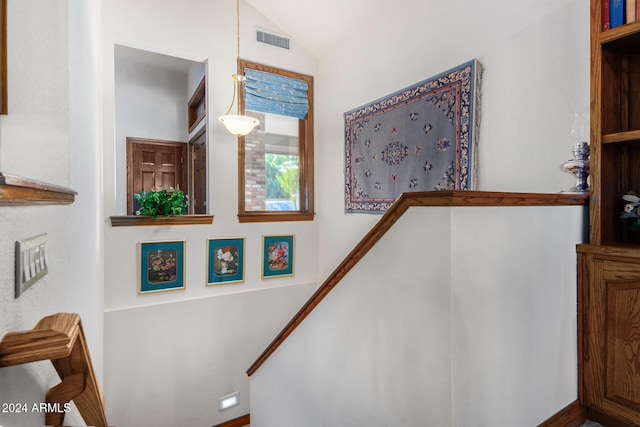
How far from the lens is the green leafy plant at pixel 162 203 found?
2.98m

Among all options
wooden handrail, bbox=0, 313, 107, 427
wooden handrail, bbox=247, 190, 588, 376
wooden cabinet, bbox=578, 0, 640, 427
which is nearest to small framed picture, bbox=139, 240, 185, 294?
wooden handrail, bbox=247, 190, 588, 376

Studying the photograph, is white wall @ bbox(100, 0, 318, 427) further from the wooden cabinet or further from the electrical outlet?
the wooden cabinet

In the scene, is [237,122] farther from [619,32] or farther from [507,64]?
[619,32]

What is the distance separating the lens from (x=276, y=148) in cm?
383

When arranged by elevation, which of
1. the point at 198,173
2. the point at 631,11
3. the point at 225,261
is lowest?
the point at 225,261

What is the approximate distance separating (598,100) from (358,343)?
1435 mm

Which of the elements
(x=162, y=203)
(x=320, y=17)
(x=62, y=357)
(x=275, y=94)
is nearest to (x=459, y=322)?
(x=62, y=357)

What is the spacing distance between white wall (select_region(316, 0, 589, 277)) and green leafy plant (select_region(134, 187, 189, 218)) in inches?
72.9

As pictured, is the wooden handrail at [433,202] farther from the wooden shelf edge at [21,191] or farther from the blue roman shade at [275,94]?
the blue roman shade at [275,94]

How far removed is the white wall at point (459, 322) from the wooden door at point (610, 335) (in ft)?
0.17

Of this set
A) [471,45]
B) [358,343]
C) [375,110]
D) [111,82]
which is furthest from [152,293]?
[471,45]

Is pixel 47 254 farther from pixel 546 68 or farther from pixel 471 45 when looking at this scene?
pixel 471 45

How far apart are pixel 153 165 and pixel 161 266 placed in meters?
2.08

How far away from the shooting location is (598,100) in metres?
1.37
